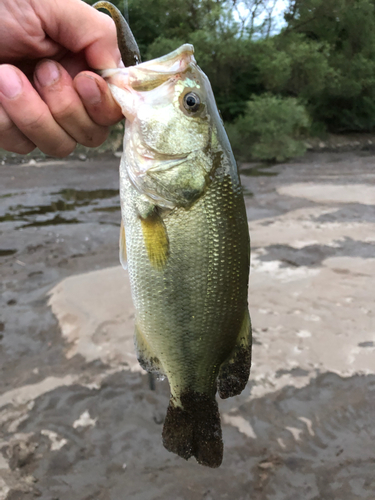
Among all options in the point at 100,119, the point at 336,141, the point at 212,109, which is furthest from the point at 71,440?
the point at 336,141

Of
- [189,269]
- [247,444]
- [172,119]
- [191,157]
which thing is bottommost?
[247,444]

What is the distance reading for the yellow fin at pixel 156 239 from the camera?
60.4 inches

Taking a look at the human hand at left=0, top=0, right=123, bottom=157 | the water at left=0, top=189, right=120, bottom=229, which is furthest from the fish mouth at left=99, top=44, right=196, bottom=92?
the water at left=0, top=189, right=120, bottom=229

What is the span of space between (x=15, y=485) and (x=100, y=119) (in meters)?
2.31

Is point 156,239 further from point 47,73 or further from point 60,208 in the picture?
point 60,208

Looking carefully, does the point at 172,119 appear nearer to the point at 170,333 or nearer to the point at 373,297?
the point at 170,333

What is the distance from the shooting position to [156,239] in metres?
1.53

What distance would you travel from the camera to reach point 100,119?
1724 millimetres

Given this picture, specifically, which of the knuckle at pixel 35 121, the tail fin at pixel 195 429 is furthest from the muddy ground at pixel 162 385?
the knuckle at pixel 35 121

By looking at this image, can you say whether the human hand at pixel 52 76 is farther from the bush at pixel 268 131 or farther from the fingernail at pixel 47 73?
the bush at pixel 268 131

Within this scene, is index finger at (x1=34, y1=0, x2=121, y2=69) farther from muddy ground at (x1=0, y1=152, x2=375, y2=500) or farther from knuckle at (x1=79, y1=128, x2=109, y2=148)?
muddy ground at (x1=0, y1=152, x2=375, y2=500)

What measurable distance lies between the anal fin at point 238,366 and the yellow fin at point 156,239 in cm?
43

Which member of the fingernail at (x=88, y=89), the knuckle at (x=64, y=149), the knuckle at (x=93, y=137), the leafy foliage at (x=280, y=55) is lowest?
the knuckle at (x=64, y=149)

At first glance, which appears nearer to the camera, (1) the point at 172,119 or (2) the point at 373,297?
(1) the point at 172,119
